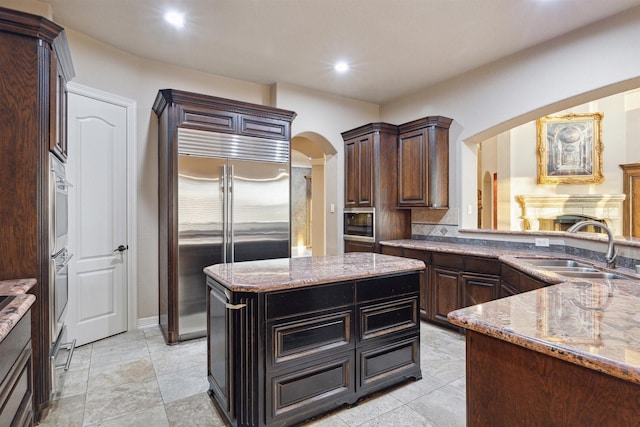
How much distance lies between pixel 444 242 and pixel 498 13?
252 centimetres

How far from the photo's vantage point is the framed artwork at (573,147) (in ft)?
21.2

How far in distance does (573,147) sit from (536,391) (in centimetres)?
714

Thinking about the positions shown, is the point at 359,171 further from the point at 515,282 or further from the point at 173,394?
the point at 173,394

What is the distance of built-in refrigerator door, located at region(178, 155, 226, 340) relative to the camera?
3.29 meters

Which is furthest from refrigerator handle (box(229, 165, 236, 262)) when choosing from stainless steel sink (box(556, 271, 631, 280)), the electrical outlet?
the electrical outlet

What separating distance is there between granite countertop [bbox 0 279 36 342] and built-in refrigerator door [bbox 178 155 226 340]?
147 cm

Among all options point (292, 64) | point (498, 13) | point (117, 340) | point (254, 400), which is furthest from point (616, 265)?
point (117, 340)

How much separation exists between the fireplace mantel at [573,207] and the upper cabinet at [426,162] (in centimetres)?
356

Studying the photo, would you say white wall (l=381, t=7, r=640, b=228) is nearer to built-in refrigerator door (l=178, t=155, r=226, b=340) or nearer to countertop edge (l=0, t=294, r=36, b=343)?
built-in refrigerator door (l=178, t=155, r=226, b=340)

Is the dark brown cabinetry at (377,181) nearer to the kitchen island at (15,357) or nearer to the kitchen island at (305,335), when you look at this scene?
the kitchen island at (305,335)

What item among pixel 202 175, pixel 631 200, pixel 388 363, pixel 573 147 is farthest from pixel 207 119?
pixel 631 200

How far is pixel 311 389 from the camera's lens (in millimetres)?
1991

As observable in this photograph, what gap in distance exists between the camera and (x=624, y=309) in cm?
133

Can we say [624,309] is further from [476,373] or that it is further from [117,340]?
[117,340]
